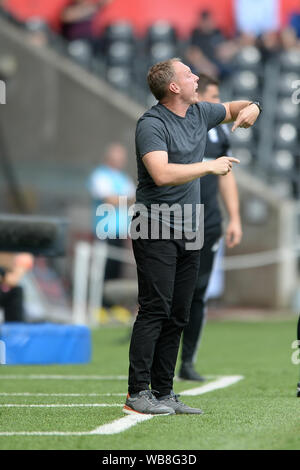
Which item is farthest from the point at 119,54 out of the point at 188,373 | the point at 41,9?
the point at 188,373

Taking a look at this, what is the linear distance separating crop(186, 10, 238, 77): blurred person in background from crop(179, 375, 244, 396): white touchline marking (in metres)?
10.9

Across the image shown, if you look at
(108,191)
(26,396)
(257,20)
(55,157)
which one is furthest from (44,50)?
(26,396)

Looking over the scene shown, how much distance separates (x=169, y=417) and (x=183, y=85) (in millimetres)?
1668

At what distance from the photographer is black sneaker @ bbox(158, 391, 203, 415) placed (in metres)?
5.44

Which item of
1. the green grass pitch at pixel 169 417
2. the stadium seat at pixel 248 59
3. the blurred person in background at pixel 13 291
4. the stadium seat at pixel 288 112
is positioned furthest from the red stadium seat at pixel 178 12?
the blurred person in background at pixel 13 291

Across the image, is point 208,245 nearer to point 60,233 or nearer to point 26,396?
point 60,233

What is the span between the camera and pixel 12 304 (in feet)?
32.4

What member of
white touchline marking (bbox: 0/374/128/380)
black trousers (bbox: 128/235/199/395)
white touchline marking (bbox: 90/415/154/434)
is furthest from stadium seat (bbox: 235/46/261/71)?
white touchline marking (bbox: 90/415/154/434)

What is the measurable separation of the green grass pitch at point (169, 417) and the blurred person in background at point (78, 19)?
9146mm

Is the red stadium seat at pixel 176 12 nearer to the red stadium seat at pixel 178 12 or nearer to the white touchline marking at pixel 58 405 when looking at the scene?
the red stadium seat at pixel 178 12

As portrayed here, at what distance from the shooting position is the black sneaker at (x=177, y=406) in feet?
17.9

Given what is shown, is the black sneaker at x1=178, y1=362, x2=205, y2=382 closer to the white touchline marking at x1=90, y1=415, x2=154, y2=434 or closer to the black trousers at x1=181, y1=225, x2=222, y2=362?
the black trousers at x1=181, y1=225, x2=222, y2=362

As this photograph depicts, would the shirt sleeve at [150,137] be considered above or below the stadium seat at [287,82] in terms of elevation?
below

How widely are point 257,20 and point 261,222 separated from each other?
6.25m
